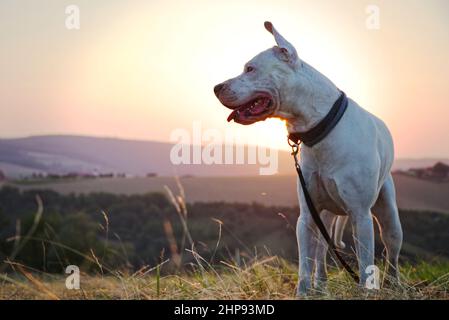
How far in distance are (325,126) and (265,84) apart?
59 cm

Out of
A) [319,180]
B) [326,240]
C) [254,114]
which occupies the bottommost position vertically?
[326,240]

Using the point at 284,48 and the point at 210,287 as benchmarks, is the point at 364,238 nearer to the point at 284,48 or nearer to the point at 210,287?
the point at 210,287

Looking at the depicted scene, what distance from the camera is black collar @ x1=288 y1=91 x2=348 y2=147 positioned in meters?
5.06

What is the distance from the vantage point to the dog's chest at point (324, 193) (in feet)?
17.0

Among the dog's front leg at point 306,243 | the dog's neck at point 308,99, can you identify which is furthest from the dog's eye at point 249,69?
the dog's front leg at point 306,243

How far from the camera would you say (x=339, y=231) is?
19.7 ft

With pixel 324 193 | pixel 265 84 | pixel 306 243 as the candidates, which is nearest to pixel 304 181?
pixel 324 193

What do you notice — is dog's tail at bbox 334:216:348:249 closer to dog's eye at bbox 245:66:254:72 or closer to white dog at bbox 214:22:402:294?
white dog at bbox 214:22:402:294

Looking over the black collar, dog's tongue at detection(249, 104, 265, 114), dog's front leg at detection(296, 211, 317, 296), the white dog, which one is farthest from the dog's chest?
dog's tongue at detection(249, 104, 265, 114)

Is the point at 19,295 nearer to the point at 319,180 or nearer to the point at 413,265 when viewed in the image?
the point at 319,180

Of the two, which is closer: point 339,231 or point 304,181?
point 304,181
